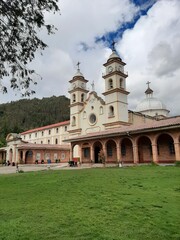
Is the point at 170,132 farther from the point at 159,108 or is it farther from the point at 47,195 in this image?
the point at 159,108

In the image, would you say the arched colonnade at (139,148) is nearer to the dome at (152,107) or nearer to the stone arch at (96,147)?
the stone arch at (96,147)

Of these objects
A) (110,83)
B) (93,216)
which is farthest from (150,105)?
(93,216)

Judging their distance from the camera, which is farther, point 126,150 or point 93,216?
point 126,150

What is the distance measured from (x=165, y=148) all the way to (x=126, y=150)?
16.4 feet

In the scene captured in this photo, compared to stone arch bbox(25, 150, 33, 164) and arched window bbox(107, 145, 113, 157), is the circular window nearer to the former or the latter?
arched window bbox(107, 145, 113, 157)

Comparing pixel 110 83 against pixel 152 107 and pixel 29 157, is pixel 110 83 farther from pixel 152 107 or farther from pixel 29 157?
pixel 29 157

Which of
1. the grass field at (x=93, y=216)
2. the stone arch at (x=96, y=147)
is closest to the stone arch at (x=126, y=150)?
the stone arch at (x=96, y=147)

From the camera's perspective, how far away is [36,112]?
121 meters

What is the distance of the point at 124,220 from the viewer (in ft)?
→ 14.9

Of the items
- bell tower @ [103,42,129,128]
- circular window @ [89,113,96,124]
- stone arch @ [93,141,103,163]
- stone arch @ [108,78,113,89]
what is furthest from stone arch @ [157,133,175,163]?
circular window @ [89,113,96,124]

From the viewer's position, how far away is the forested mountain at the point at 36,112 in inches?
4284

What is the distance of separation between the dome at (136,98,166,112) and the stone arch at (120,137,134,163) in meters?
23.5

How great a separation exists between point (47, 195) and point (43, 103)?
126 metres

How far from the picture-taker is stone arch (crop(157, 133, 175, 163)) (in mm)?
22122
